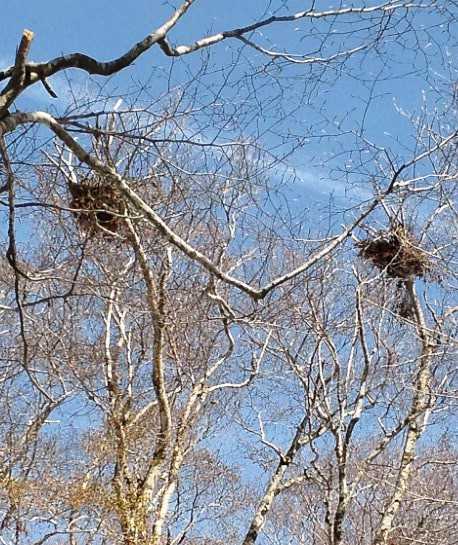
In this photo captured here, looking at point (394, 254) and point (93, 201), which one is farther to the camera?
point (394, 254)

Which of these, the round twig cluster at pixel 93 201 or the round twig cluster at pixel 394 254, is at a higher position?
the round twig cluster at pixel 394 254

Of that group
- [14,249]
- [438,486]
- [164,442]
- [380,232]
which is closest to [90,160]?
[14,249]

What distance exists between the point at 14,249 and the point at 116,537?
5540 mm

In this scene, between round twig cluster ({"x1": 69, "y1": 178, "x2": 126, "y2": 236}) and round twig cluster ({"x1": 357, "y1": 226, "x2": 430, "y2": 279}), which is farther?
round twig cluster ({"x1": 357, "y1": 226, "x2": 430, "y2": 279})

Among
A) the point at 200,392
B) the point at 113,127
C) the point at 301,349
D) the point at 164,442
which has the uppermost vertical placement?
the point at 301,349

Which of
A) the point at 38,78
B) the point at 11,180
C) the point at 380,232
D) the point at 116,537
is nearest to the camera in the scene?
the point at 38,78

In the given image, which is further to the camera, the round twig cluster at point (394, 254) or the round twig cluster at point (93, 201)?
the round twig cluster at point (394, 254)

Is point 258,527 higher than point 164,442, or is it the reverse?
point 164,442

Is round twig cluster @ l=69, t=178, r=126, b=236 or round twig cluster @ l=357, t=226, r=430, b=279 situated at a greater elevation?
round twig cluster @ l=357, t=226, r=430, b=279

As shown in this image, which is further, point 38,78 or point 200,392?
point 200,392

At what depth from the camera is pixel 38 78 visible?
8.75ft

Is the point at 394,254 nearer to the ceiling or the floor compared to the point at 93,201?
nearer to the ceiling

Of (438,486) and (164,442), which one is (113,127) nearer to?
(164,442)

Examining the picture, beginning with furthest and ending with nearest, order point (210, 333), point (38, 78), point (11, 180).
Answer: point (210, 333)
point (11, 180)
point (38, 78)
